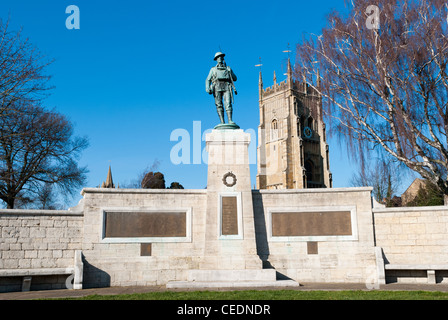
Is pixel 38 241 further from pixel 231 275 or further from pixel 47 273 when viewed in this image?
pixel 231 275

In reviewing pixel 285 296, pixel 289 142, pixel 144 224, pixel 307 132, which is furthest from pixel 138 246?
pixel 307 132

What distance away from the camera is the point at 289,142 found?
236 ft

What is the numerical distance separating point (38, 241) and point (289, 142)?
62921mm

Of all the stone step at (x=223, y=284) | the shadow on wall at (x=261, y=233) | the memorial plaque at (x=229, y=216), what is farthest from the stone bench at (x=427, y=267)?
the memorial plaque at (x=229, y=216)

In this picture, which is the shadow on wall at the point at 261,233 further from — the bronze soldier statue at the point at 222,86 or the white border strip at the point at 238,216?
the bronze soldier statue at the point at 222,86

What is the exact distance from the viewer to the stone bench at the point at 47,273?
10.9m

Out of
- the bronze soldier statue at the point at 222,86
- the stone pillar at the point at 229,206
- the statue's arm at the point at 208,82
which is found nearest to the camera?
the stone pillar at the point at 229,206

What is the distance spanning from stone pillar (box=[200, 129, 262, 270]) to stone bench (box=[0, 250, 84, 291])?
3.57 meters

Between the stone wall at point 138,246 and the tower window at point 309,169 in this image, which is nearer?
the stone wall at point 138,246

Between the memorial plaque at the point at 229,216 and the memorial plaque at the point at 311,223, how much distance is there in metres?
1.35

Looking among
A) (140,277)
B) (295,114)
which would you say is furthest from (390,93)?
(295,114)

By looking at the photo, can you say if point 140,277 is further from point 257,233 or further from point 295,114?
point 295,114

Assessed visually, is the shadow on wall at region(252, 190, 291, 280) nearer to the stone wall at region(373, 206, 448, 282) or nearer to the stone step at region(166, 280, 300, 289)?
the stone step at region(166, 280, 300, 289)
